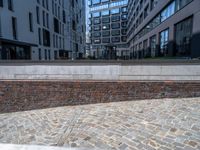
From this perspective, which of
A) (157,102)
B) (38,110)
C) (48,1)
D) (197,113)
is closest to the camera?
(197,113)

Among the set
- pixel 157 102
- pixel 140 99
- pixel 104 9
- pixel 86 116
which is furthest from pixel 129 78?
pixel 104 9

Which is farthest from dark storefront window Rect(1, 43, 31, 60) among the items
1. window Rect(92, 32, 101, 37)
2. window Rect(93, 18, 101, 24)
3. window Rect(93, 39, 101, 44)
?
window Rect(93, 18, 101, 24)

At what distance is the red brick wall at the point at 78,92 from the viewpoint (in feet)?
23.7

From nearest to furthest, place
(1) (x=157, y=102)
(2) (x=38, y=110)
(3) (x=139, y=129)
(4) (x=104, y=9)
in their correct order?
(3) (x=139, y=129)
(1) (x=157, y=102)
(2) (x=38, y=110)
(4) (x=104, y=9)

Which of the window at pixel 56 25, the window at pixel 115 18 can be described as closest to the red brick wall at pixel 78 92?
the window at pixel 56 25

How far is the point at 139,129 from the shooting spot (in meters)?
4.76

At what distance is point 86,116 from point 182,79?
4212 mm

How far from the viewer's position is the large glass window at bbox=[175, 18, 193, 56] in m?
14.6

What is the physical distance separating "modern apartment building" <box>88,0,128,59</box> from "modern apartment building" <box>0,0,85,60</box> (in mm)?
35319

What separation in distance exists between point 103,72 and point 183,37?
37.7 ft

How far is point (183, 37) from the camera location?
15.9 meters

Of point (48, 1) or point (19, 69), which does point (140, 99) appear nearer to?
point (19, 69)

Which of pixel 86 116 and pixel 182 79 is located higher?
pixel 182 79

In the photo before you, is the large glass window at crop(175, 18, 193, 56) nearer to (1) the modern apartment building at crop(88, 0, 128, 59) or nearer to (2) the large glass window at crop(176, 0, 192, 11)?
(2) the large glass window at crop(176, 0, 192, 11)
